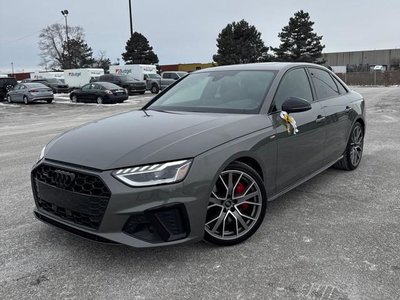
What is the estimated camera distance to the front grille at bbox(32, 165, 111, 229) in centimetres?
284

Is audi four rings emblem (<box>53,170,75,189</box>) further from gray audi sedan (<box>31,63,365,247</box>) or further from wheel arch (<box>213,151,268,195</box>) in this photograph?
wheel arch (<box>213,151,268,195</box>)

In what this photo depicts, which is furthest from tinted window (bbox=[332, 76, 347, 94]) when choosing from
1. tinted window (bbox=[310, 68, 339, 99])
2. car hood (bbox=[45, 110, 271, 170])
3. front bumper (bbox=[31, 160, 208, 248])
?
front bumper (bbox=[31, 160, 208, 248])

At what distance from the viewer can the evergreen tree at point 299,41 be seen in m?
58.8

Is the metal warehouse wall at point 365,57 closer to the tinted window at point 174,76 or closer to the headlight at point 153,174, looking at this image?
the tinted window at point 174,76

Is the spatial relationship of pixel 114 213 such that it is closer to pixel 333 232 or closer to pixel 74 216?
pixel 74 216

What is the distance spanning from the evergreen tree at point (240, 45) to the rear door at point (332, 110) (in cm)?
5268

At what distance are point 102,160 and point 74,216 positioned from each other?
1.63 ft

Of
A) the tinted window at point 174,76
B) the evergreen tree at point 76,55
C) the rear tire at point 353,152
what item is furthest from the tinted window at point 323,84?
the evergreen tree at point 76,55

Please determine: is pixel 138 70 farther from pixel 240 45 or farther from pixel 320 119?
pixel 320 119

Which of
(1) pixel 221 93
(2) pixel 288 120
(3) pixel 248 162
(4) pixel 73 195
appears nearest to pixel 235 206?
(3) pixel 248 162

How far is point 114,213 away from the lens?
2.80 m

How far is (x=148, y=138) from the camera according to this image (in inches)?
125

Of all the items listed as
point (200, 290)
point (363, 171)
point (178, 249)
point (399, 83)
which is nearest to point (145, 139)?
point (178, 249)

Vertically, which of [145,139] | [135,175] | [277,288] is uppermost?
[145,139]
